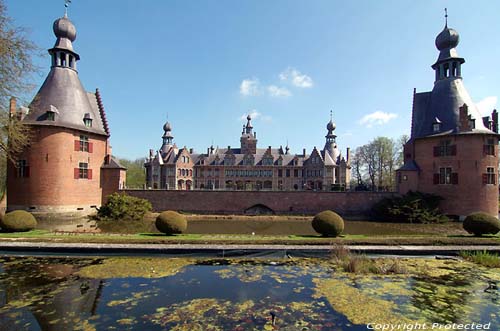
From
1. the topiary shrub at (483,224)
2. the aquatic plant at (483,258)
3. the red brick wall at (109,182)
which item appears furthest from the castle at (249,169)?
the aquatic plant at (483,258)

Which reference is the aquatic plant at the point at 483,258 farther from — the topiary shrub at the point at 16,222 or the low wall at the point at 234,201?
the low wall at the point at 234,201

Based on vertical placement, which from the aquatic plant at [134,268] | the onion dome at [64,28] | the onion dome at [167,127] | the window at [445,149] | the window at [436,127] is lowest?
the aquatic plant at [134,268]

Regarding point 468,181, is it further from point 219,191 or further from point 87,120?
point 87,120

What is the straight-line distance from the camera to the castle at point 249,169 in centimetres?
4619

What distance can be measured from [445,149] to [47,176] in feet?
115

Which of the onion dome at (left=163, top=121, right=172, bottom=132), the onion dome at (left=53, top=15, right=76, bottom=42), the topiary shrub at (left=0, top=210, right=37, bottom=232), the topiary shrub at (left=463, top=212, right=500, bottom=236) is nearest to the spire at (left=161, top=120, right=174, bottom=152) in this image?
the onion dome at (left=163, top=121, right=172, bottom=132)

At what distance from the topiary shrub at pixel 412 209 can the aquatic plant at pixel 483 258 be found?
1574 centimetres

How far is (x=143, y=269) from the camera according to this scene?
9.02 meters

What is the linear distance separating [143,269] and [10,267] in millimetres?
4112

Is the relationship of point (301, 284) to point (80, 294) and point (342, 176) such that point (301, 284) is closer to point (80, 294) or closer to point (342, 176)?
point (80, 294)

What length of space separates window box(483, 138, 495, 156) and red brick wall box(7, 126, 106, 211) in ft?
119

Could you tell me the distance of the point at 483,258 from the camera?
9.96 meters

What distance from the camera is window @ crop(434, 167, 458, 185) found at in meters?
26.0

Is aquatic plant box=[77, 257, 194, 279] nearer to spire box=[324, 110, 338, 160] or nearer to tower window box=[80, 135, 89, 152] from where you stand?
tower window box=[80, 135, 89, 152]
